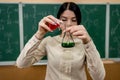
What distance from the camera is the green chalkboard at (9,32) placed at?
7.52ft

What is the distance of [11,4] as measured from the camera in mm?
2287

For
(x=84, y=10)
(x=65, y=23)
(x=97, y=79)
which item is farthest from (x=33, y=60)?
(x=84, y=10)

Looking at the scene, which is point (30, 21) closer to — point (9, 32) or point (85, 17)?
point (9, 32)

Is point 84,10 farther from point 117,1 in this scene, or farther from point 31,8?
point 31,8

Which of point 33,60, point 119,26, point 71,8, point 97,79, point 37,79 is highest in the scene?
point 71,8

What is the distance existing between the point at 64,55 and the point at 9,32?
112cm

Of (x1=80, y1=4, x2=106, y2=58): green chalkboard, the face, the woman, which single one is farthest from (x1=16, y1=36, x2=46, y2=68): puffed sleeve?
(x1=80, y1=4, x2=106, y2=58): green chalkboard

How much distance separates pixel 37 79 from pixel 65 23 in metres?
1.18

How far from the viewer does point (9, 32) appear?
233cm

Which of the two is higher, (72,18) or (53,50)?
(72,18)

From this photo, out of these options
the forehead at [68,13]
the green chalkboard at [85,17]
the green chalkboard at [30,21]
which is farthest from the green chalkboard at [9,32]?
the forehead at [68,13]

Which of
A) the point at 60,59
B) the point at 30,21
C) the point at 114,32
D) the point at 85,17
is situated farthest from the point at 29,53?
the point at 114,32

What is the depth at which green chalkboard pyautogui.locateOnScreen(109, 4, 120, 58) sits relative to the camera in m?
2.48

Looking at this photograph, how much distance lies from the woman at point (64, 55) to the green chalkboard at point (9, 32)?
887mm
